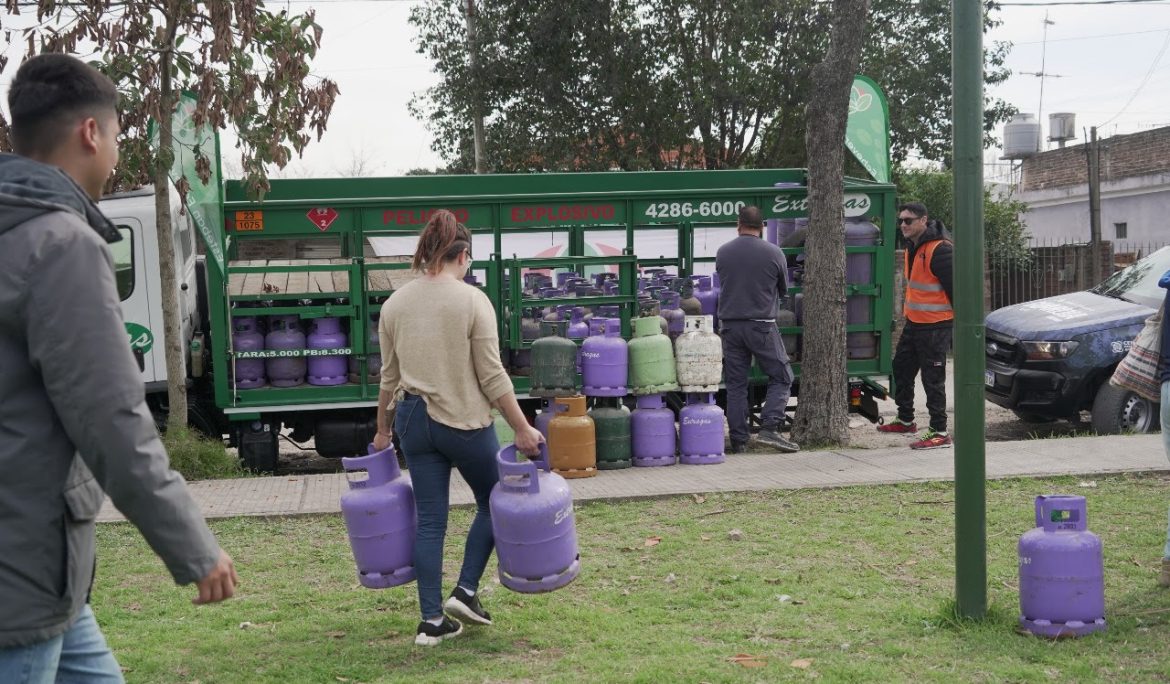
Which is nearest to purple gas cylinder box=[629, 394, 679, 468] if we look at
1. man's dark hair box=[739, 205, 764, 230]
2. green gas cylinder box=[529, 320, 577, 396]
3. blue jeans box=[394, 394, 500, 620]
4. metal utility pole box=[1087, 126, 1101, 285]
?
green gas cylinder box=[529, 320, 577, 396]

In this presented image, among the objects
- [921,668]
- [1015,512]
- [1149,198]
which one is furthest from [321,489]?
[1149,198]

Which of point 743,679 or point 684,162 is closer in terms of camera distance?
point 743,679

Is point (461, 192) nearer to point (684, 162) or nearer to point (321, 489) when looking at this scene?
point (321, 489)

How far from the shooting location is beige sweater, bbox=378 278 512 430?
5098mm

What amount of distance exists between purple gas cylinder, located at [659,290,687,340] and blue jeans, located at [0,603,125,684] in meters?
7.95

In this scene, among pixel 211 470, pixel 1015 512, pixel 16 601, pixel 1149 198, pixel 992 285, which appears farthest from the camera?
pixel 1149 198

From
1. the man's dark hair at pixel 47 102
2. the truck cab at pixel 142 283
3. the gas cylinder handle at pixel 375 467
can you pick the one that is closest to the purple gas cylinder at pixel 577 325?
the truck cab at pixel 142 283

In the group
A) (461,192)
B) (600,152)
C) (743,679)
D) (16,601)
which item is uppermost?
(600,152)

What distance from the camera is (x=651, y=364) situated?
9922 millimetres

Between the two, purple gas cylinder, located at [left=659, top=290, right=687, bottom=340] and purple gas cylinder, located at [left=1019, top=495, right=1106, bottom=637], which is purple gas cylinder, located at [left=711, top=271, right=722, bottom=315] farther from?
purple gas cylinder, located at [left=1019, top=495, right=1106, bottom=637]

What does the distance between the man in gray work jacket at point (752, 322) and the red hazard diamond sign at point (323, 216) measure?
3.49 m

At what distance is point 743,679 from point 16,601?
2954 mm

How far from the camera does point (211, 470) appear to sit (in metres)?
10.3

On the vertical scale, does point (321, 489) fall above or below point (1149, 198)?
below
